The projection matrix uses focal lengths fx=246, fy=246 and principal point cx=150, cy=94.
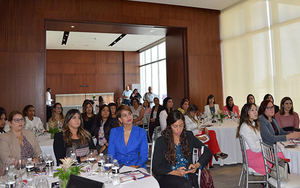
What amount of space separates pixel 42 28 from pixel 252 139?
20.5 ft

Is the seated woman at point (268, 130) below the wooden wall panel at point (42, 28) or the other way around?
below

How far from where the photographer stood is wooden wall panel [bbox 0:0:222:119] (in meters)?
6.78

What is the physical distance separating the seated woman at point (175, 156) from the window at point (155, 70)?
10457mm

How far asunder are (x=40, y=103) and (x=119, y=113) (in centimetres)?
460

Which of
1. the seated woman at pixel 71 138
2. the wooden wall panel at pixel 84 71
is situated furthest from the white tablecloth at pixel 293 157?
the wooden wall panel at pixel 84 71

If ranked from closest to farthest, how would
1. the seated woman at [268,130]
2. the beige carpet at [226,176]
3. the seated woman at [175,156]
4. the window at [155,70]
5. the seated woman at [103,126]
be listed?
the seated woman at [175,156]
the seated woman at [268,130]
the beige carpet at [226,176]
the seated woman at [103,126]
the window at [155,70]

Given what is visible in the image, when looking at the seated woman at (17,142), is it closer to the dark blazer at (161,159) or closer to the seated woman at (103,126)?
the seated woman at (103,126)

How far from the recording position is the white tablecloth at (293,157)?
318cm

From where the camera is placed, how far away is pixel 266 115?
405 centimetres

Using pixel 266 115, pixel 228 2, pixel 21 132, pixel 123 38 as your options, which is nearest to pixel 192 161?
pixel 266 115

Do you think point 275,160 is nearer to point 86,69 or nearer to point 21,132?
point 21,132

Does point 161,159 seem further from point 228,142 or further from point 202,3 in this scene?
point 202,3

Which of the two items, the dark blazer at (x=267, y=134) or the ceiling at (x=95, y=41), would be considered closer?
the dark blazer at (x=267, y=134)

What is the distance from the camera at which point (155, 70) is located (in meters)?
14.5
